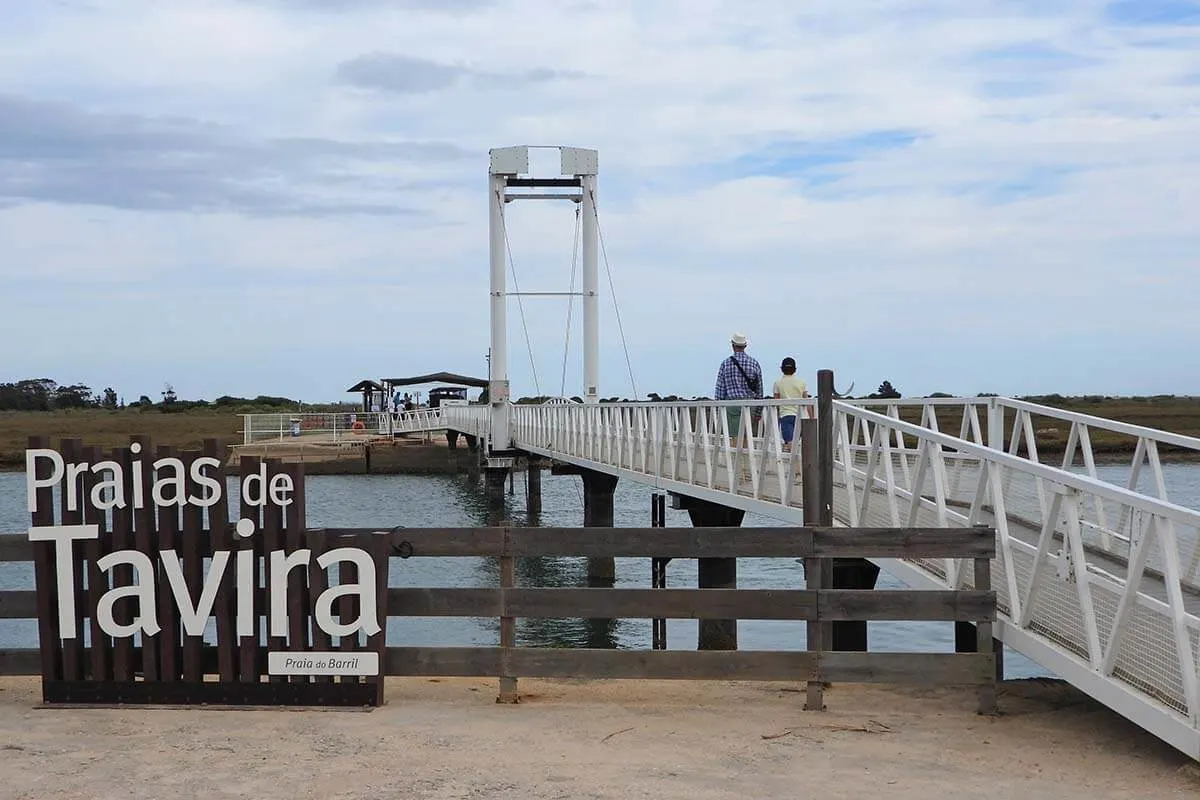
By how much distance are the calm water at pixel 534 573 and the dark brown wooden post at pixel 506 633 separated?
9849 millimetres

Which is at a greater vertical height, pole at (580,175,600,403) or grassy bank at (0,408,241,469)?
pole at (580,175,600,403)

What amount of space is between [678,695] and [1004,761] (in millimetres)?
2333

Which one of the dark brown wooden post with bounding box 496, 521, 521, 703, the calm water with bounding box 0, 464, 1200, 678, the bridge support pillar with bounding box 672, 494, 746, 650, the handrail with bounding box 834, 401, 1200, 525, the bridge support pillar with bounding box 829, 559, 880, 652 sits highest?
the handrail with bounding box 834, 401, 1200, 525

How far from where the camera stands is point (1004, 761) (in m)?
7.20

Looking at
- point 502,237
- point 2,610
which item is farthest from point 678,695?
point 502,237

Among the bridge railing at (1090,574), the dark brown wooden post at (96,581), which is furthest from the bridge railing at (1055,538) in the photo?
the dark brown wooden post at (96,581)

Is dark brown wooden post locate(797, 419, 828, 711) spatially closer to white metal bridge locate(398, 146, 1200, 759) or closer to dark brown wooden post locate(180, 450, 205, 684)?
white metal bridge locate(398, 146, 1200, 759)

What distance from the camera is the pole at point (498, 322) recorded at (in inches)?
1544

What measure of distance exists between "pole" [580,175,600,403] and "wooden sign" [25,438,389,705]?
29.9m

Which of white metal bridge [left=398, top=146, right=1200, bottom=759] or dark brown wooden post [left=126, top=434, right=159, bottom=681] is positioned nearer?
white metal bridge [left=398, top=146, right=1200, bottom=759]

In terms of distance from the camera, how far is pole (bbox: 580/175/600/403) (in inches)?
1519

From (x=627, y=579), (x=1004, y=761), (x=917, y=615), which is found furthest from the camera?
(x=627, y=579)

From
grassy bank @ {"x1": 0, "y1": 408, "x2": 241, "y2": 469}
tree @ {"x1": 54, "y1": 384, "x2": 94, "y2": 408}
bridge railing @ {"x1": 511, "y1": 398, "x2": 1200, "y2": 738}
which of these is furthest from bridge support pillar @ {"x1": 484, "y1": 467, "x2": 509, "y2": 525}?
tree @ {"x1": 54, "y1": 384, "x2": 94, "y2": 408}

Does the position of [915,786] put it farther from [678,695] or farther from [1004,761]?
[678,695]
